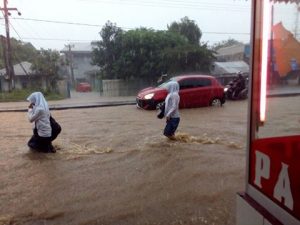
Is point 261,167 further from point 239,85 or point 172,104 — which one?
point 239,85

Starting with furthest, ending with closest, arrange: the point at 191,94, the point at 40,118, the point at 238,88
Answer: the point at 238,88 → the point at 191,94 → the point at 40,118

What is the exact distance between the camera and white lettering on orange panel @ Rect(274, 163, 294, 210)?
179cm

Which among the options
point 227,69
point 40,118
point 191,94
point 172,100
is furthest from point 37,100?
point 227,69

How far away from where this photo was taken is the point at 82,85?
44.4m

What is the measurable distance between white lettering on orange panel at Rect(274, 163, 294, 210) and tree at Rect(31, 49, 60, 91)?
33114 mm

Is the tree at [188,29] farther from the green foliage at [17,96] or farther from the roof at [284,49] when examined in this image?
the roof at [284,49]

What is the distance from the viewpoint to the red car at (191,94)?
51.3ft

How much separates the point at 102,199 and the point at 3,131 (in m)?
7.47

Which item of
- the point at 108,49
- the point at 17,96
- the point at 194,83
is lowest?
the point at 17,96

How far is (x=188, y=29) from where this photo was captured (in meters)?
35.0

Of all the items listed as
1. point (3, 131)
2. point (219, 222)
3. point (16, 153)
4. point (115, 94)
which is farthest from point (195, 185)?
point (115, 94)

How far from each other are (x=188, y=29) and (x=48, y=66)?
13.1 meters

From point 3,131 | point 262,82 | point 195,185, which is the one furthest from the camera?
point 3,131

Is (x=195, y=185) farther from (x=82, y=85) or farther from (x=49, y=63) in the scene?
(x=82, y=85)
